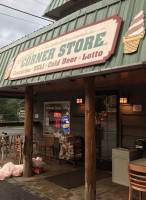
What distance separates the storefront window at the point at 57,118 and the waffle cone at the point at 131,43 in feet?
19.4

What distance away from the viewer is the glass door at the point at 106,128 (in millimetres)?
7148

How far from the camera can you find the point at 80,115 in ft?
27.8

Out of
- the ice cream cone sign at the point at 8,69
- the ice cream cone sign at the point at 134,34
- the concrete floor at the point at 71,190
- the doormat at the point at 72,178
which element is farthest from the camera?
the ice cream cone sign at the point at 8,69

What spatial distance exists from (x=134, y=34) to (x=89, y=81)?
4.60ft

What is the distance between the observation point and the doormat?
5668 millimetres

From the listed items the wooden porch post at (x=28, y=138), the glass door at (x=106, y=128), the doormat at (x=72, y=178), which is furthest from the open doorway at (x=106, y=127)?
the wooden porch post at (x=28, y=138)

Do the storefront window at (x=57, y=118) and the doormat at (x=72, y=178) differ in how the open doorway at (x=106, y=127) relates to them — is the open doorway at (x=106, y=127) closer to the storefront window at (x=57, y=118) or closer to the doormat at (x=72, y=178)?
the doormat at (x=72, y=178)

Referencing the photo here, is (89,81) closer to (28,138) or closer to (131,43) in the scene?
(131,43)

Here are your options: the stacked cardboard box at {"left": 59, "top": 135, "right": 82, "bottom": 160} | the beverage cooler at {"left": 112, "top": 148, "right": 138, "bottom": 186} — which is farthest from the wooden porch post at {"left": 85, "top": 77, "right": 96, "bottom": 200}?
the stacked cardboard box at {"left": 59, "top": 135, "right": 82, "bottom": 160}

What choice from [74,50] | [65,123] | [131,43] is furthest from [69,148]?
[131,43]

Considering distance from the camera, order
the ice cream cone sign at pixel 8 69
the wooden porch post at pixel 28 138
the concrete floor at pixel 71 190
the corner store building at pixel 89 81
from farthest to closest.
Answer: the ice cream cone sign at pixel 8 69 → the wooden porch post at pixel 28 138 → the concrete floor at pixel 71 190 → the corner store building at pixel 89 81

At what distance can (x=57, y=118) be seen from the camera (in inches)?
384

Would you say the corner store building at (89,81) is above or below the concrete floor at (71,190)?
above

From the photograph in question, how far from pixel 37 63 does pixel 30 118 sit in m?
1.77
